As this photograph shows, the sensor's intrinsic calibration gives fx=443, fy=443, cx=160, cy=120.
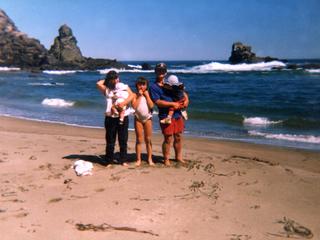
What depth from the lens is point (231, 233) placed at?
4.15m

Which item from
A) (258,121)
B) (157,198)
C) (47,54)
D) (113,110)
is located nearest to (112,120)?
(113,110)

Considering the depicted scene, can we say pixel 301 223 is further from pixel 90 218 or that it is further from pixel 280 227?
pixel 90 218

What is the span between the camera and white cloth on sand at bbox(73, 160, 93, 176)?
5.96m

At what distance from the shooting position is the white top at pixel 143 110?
21.5 ft

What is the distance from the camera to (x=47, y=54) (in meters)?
78.7

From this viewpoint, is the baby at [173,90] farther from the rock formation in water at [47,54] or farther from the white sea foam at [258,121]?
the rock formation in water at [47,54]

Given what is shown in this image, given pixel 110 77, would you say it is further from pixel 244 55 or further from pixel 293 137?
pixel 244 55

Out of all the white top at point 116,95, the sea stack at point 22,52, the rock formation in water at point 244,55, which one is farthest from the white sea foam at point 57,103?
the rock formation in water at point 244,55

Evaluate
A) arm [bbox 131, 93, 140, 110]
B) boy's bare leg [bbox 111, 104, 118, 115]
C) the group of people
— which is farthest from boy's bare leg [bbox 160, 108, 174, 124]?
boy's bare leg [bbox 111, 104, 118, 115]

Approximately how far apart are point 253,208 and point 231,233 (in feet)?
2.36

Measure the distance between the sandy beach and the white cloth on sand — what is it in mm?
79

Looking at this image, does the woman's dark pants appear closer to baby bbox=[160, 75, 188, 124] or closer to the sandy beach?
the sandy beach

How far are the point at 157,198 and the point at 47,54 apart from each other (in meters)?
77.4

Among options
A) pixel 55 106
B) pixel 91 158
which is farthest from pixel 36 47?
pixel 91 158
